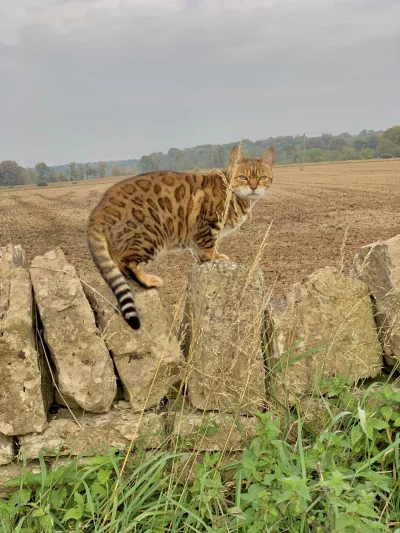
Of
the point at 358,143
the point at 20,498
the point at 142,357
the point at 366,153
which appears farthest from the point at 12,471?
the point at 358,143

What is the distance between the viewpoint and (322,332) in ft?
10.8

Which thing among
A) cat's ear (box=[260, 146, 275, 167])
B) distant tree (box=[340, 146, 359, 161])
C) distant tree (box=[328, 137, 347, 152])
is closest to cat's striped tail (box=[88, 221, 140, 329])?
cat's ear (box=[260, 146, 275, 167])

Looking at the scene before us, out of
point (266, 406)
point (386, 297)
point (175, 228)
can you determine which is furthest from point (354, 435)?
point (175, 228)

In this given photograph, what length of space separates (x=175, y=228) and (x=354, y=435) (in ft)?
7.84

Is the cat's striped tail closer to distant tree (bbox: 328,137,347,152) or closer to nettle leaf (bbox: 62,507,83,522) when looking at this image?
nettle leaf (bbox: 62,507,83,522)

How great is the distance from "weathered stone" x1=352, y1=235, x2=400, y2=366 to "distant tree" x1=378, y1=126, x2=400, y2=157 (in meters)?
39.7

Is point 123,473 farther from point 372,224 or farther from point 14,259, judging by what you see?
point 372,224

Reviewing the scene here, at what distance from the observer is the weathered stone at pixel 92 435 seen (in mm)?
3002

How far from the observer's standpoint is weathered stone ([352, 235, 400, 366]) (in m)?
3.25

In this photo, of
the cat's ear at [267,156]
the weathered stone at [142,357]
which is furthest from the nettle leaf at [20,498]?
the cat's ear at [267,156]

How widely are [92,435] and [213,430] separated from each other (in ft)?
2.45

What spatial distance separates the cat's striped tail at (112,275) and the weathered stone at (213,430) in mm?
657

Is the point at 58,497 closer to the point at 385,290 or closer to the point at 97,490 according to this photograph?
the point at 97,490

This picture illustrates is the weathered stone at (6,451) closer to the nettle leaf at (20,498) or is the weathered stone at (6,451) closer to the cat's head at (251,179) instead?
the nettle leaf at (20,498)
